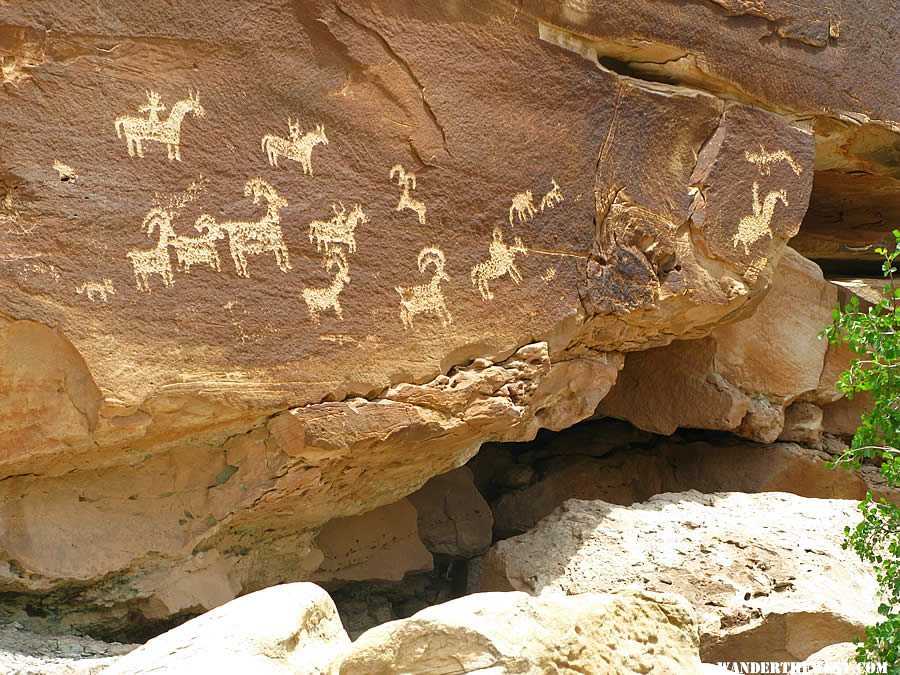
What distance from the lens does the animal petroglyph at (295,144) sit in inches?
112

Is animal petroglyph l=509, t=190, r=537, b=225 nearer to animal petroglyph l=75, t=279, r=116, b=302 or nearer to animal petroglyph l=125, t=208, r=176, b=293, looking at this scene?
animal petroglyph l=125, t=208, r=176, b=293

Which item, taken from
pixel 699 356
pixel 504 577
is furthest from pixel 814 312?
pixel 504 577

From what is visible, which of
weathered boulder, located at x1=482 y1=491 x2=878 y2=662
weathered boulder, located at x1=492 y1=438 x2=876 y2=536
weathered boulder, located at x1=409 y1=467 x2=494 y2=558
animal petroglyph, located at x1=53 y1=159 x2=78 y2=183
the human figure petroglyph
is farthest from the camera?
weathered boulder, located at x1=492 y1=438 x2=876 y2=536

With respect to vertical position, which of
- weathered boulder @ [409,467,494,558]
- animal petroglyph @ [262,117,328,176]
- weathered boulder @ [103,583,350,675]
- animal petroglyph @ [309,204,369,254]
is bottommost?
weathered boulder @ [409,467,494,558]

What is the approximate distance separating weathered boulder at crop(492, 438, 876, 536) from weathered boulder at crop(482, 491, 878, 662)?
0.63 metres

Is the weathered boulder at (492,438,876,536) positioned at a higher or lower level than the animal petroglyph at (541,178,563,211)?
lower

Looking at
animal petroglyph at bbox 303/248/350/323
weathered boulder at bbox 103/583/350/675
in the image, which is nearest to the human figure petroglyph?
animal petroglyph at bbox 303/248/350/323

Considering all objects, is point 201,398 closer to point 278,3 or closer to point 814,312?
point 278,3

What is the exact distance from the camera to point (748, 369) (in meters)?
4.18

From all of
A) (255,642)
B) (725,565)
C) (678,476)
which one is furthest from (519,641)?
(678,476)

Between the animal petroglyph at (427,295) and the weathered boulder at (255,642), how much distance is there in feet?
3.47

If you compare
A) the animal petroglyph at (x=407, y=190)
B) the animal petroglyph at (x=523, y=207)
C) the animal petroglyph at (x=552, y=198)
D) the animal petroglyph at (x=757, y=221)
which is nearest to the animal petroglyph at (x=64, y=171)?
the animal petroglyph at (x=407, y=190)

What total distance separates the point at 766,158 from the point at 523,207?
3.41 feet

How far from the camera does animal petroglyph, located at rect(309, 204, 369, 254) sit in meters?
2.89
